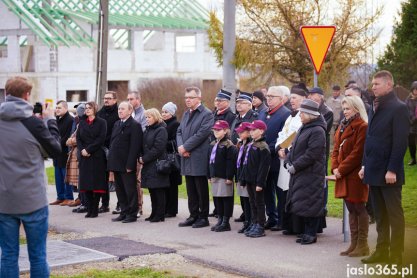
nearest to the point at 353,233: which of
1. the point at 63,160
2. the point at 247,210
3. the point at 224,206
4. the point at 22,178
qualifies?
the point at 247,210

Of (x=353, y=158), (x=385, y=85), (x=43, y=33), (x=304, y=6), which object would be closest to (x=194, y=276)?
(x=353, y=158)

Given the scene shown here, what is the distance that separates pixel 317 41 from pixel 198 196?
3040 mm

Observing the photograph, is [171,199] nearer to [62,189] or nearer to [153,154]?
[153,154]

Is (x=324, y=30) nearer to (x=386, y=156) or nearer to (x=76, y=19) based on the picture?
(x=386, y=156)

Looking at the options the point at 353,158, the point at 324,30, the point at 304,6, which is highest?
the point at 304,6

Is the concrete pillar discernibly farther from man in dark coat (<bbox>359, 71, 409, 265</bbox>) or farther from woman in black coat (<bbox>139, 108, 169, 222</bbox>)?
man in dark coat (<bbox>359, 71, 409, 265</bbox>)

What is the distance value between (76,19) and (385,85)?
46889 mm

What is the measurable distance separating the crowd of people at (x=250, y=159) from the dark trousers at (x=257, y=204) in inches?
0.6

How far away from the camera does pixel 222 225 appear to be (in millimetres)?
12031

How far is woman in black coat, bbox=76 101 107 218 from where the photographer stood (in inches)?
539

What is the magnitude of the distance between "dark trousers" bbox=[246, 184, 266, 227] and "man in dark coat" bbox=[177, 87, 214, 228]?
1.19 metres

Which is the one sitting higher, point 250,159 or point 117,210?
point 250,159

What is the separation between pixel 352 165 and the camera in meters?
9.77

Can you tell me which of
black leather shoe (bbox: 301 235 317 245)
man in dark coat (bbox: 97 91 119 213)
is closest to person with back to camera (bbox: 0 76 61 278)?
black leather shoe (bbox: 301 235 317 245)
